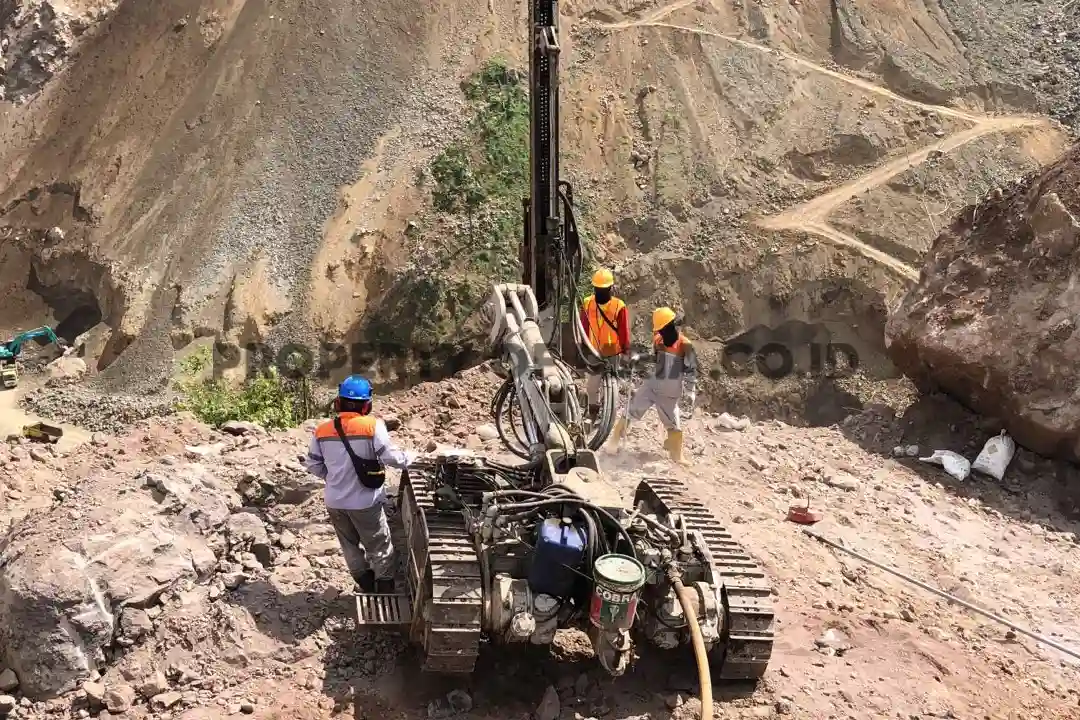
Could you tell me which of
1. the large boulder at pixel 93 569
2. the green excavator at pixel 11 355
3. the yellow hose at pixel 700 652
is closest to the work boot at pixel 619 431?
the large boulder at pixel 93 569

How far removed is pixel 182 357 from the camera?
13508mm

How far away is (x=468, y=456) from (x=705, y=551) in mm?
1866

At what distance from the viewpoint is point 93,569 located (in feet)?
20.4

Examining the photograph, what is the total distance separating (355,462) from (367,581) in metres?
0.97

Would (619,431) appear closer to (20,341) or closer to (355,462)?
(355,462)

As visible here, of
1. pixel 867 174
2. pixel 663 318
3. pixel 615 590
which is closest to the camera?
pixel 615 590

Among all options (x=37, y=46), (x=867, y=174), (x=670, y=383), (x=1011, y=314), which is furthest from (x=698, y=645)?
(x=37, y=46)

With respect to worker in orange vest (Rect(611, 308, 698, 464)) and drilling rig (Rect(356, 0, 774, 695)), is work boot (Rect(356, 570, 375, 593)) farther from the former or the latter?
worker in orange vest (Rect(611, 308, 698, 464))

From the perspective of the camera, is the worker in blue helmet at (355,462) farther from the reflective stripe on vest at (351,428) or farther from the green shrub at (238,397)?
the green shrub at (238,397)

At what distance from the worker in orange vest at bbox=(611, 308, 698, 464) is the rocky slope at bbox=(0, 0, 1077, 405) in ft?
12.8

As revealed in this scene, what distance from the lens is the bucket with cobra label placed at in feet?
17.1

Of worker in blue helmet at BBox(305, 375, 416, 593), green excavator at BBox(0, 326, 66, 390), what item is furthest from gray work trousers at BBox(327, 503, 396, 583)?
green excavator at BBox(0, 326, 66, 390)

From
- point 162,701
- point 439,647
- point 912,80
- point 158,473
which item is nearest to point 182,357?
point 158,473

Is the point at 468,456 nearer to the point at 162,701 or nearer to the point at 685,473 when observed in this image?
the point at 162,701
